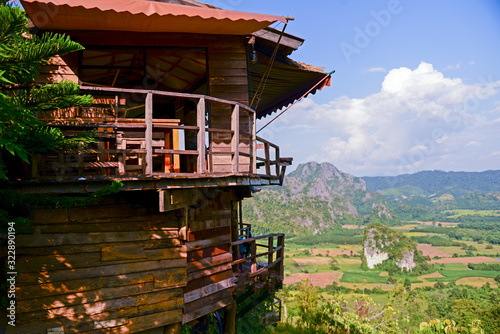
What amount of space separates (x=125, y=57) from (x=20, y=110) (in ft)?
22.2

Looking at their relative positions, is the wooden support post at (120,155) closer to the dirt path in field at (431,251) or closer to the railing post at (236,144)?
the railing post at (236,144)

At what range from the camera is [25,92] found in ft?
15.0

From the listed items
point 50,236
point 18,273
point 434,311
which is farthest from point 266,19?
point 434,311

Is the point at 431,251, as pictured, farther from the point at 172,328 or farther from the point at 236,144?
the point at 236,144

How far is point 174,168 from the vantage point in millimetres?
6719

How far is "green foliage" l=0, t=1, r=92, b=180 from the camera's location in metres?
3.80

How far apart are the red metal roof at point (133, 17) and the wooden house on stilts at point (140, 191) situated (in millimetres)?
31

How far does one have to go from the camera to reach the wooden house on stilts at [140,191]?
17.8 feet

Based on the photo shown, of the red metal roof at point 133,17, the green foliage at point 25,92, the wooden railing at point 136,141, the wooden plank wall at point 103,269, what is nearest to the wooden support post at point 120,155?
the wooden railing at point 136,141

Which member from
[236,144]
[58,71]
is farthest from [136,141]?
[58,71]

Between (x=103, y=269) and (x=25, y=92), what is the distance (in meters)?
2.86

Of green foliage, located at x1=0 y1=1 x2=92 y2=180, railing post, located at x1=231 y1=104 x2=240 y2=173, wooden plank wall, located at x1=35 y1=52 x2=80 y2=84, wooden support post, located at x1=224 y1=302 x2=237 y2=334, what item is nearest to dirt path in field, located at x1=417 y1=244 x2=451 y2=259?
wooden support post, located at x1=224 y1=302 x2=237 y2=334

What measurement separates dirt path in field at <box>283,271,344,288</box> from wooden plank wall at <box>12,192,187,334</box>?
101634mm

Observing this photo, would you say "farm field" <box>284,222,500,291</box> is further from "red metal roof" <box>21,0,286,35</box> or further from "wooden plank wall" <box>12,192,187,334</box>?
"red metal roof" <box>21,0,286,35</box>
